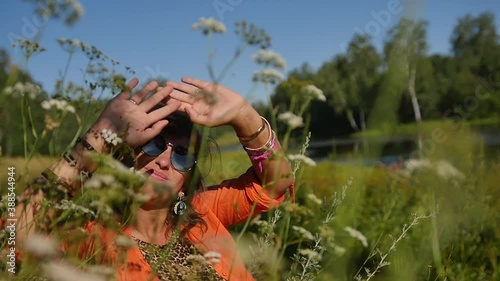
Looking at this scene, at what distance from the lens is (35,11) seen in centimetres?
177

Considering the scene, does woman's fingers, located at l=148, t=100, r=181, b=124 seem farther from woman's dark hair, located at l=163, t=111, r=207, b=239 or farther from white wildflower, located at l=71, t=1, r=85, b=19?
Answer: white wildflower, located at l=71, t=1, r=85, b=19

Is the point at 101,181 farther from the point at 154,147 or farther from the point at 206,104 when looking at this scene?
the point at 154,147

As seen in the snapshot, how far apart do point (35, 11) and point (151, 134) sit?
0.55 meters

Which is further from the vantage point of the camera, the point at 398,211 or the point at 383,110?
the point at 398,211

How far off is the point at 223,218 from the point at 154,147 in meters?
0.63

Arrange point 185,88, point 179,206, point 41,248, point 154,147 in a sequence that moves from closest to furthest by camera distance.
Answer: point 41,248 → point 185,88 → point 154,147 → point 179,206

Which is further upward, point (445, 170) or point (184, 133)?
point (184, 133)

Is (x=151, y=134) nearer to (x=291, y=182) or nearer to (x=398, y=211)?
(x=291, y=182)

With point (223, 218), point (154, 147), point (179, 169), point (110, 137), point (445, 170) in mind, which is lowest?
point (223, 218)

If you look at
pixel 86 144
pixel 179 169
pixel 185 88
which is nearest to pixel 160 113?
pixel 185 88

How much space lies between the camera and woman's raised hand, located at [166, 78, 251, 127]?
1.82m

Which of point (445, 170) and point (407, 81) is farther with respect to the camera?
point (445, 170)

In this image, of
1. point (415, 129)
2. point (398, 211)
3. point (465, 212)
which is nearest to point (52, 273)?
point (415, 129)

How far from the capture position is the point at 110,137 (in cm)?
156
